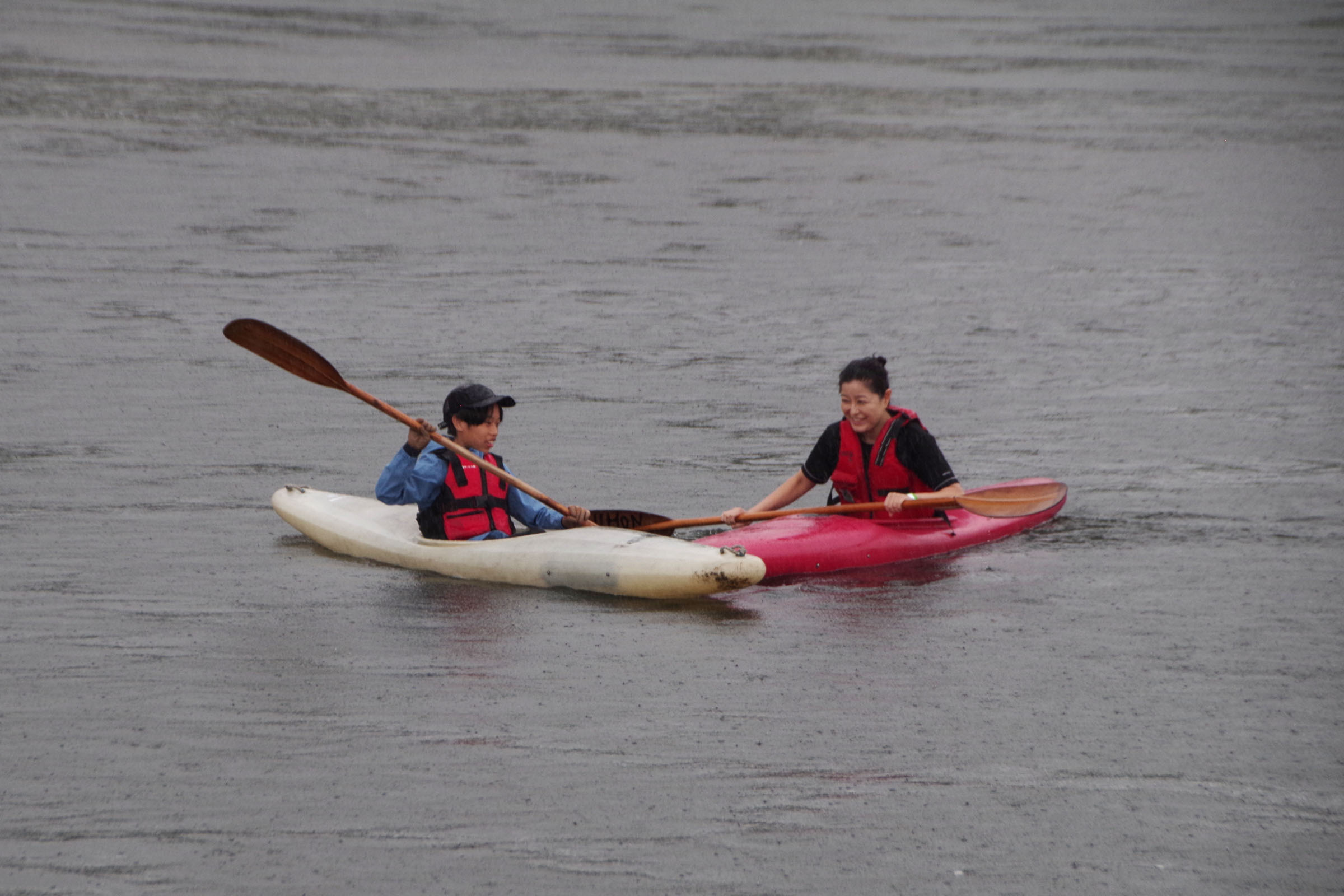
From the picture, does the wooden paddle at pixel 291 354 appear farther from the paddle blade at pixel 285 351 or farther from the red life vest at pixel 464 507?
the red life vest at pixel 464 507

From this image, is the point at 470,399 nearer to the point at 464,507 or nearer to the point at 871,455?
the point at 464,507

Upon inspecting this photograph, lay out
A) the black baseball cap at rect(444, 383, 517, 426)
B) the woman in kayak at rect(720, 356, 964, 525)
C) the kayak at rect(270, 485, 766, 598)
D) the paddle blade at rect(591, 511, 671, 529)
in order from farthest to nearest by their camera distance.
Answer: the paddle blade at rect(591, 511, 671, 529)
the woman in kayak at rect(720, 356, 964, 525)
the black baseball cap at rect(444, 383, 517, 426)
the kayak at rect(270, 485, 766, 598)

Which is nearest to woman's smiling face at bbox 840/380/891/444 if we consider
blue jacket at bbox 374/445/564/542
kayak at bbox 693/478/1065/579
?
kayak at bbox 693/478/1065/579

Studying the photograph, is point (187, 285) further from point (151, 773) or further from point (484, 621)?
point (151, 773)

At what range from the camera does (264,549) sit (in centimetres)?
859

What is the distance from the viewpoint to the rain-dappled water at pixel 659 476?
5.58 m

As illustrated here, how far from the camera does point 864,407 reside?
8.26 metres

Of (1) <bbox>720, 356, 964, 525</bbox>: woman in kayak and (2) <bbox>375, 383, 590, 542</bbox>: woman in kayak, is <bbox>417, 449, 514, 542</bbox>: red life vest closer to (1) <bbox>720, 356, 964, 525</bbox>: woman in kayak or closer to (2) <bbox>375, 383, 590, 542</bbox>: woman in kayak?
(2) <bbox>375, 383, 590, 542</bbox>: woman in kayak

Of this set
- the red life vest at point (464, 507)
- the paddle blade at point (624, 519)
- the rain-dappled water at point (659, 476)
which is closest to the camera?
the rain-dappled water at point (659, 476)

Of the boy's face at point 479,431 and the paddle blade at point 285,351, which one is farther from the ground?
the paddle blade at point 285,351

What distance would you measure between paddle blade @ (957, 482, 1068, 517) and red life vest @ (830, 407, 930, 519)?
10.1 inches

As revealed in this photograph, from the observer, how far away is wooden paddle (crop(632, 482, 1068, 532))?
26.9 ft

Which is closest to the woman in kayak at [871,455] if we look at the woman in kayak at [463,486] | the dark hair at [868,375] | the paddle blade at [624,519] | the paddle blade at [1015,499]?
the dark hair at [868,375]

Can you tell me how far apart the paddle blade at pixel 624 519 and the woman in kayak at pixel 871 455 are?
0.40m
